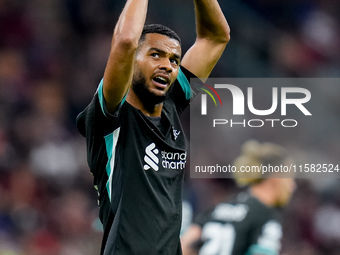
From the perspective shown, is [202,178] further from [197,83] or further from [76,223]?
[197,83]

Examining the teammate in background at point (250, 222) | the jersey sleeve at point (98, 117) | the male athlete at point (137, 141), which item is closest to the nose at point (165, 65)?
the male athlete at point (137, 141)

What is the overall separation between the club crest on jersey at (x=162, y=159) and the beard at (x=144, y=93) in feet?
0.68

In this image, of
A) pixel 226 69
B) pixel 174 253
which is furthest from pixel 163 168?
pixel 226 69

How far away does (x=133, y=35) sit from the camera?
2721mm

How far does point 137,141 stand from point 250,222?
1656 mm

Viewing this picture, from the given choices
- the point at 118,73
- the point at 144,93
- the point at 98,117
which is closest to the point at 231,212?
the point at 144,93

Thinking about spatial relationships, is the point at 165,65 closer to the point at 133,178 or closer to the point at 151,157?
the point at 151,157

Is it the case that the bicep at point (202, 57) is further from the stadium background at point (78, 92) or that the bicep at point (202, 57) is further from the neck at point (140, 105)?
the stadium background at point (78, 92)

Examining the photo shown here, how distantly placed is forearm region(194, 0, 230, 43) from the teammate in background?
54.2 inches

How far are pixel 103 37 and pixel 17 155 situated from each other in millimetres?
2064

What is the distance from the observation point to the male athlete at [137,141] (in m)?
2.76

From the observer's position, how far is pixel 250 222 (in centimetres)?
429

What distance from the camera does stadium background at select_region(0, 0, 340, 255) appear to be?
7887 mm

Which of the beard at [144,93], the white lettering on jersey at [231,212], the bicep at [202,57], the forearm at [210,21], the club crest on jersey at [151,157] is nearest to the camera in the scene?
the club crest on jersey at [151,157]
